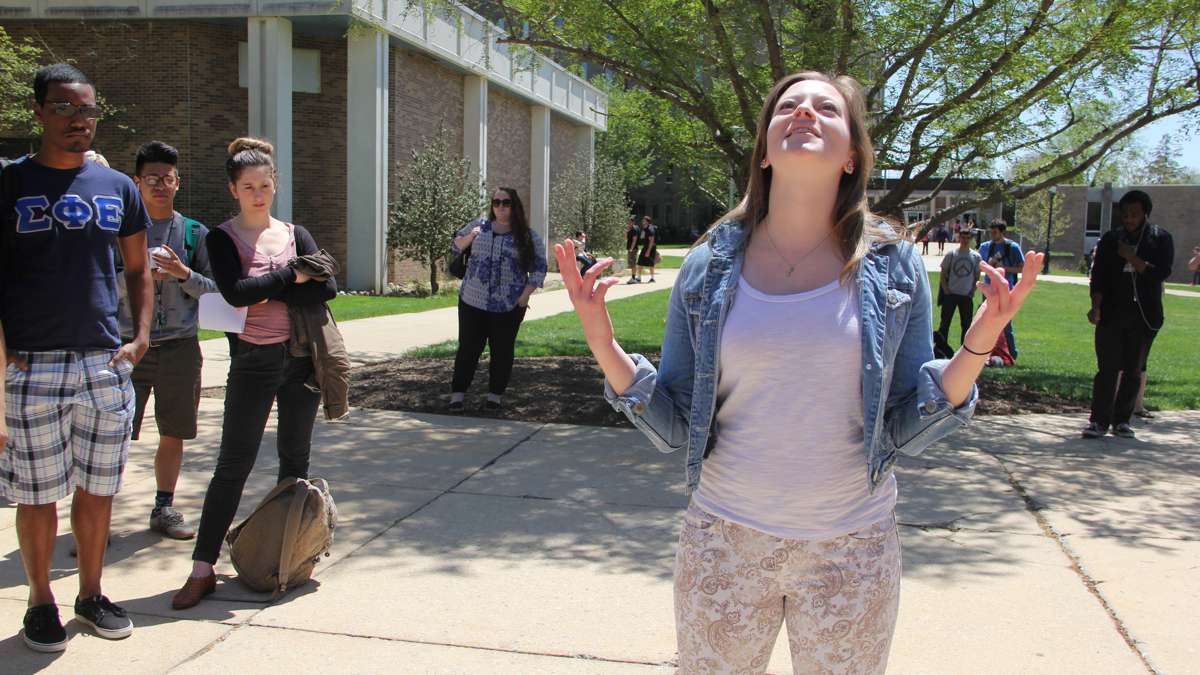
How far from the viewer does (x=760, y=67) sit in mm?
9500

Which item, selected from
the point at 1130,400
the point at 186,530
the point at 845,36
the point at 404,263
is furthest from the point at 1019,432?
the point at 404,263

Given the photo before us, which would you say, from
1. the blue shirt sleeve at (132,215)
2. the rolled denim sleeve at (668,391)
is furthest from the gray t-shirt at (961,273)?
the rolled denim sleeve at (668,391)

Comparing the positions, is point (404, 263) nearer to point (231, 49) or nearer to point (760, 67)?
point (231, 49)

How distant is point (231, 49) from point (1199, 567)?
2163 centimetres

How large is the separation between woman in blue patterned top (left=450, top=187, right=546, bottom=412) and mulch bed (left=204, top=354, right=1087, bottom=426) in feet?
1.33

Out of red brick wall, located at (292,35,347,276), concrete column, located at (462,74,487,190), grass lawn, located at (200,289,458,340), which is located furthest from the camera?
concrete column, located at (462,74,487,190)

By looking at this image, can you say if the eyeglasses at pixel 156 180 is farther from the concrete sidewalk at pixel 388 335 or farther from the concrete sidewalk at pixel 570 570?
the concrete sidewalk at pixel 388 335

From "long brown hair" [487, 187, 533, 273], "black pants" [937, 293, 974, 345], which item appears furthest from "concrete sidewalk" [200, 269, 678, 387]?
"black pants" [937, 293, 974, 345]

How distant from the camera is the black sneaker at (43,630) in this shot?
3758mm

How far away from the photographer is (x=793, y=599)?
7.77ft

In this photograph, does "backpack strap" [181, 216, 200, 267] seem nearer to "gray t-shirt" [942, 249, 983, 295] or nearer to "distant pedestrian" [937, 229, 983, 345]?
"distant pedestrian" [937, 229, 983, 345]

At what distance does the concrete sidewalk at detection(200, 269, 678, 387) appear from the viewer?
1105cm

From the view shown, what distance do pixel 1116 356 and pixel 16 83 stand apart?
20240 mm

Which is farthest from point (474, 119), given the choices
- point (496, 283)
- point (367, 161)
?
point (496, 283)
